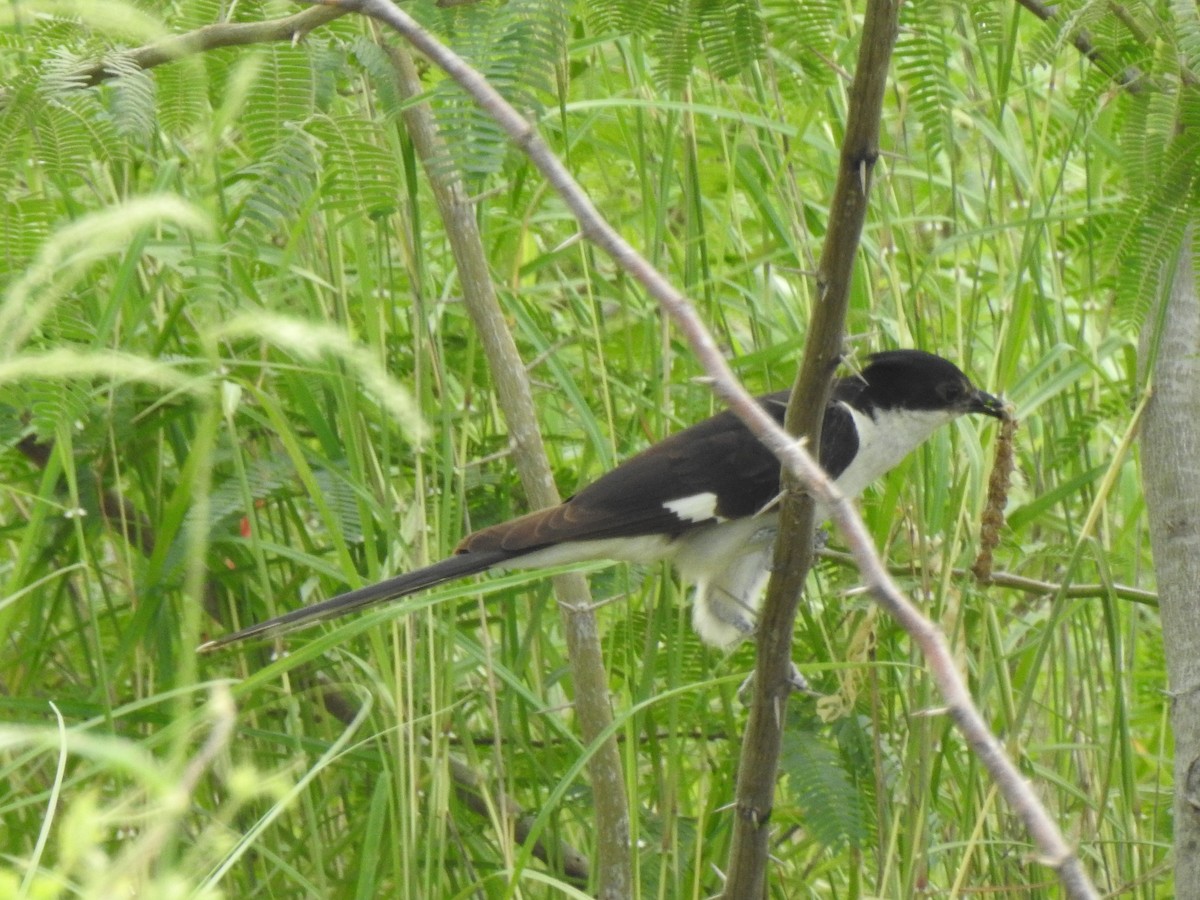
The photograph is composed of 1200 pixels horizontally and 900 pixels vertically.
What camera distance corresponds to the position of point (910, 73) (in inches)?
81.1

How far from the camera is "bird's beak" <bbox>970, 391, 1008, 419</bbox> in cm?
230

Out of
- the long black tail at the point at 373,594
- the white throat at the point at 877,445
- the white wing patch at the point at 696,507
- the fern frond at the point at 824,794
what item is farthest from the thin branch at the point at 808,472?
the white throat at the point at 877,445

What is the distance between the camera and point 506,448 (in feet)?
7.73

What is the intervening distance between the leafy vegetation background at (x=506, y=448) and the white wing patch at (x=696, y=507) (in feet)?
0.46

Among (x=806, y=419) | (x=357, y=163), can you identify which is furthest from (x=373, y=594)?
(x=806, y=419)

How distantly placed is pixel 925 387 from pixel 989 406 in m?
0.14

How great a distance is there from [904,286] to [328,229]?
107cm

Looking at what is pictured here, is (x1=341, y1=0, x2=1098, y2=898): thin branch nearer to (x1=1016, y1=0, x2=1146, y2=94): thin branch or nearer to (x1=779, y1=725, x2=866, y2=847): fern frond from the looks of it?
(x1=1016, y1=0, x2=1146, y2=94): thin branch

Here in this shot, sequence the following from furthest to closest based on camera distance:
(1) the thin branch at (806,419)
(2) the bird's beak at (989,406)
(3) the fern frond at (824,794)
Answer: (2) the bird's beak at (989,406)
(3) the fern frond at (824,794)
(1) the thin branch at (806,419)

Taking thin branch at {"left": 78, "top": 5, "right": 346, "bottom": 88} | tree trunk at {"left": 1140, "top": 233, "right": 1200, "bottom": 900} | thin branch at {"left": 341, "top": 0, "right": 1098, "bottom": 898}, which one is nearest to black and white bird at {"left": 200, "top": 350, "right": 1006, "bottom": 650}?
tree trunk at {"left": 1140, "top": 233, "right": 1200, "bottom": 900}

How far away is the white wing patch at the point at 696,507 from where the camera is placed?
2.57 meters

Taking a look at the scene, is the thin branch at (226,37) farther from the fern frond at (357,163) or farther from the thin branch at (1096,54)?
the thin branch at (1096,54)

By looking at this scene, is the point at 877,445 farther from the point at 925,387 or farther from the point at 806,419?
the point at 806,419

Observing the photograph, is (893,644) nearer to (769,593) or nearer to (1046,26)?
(769,593)
